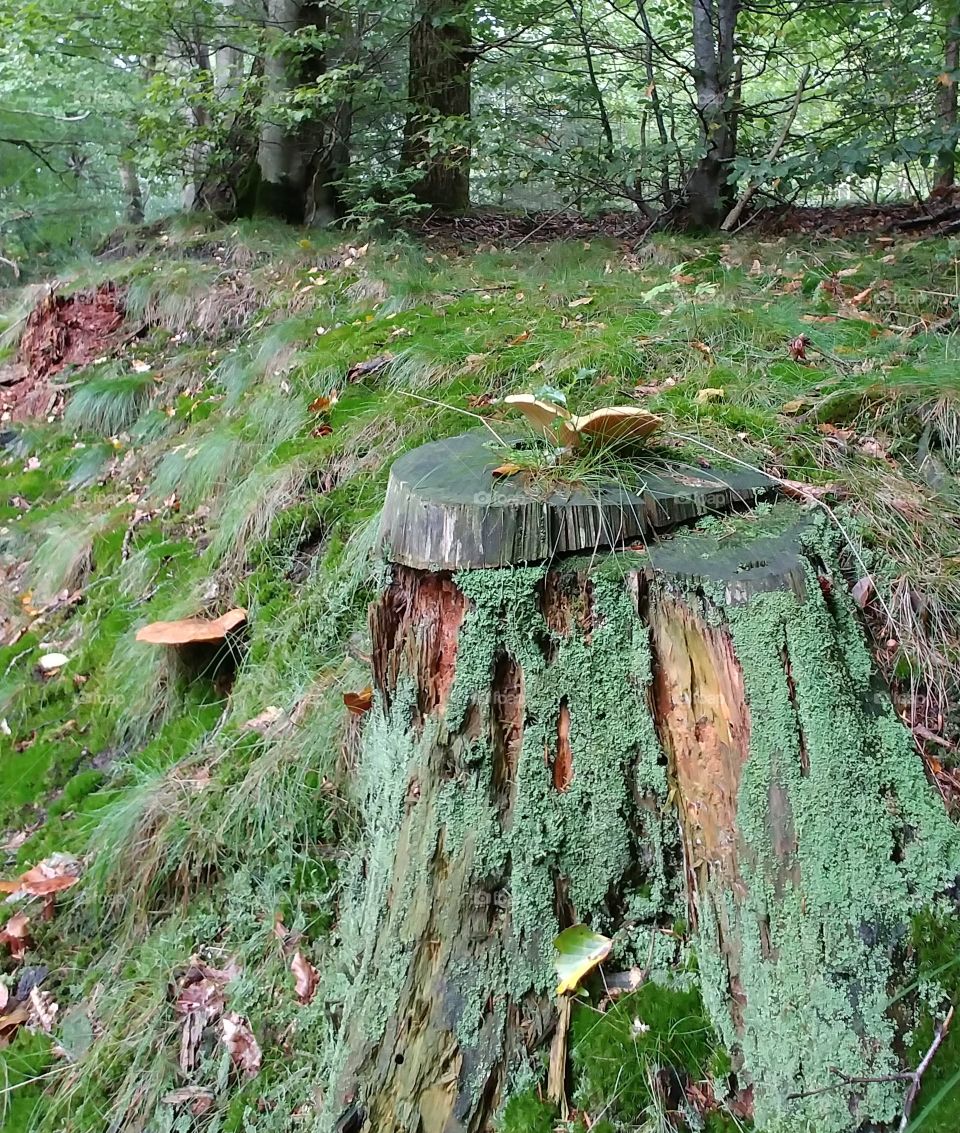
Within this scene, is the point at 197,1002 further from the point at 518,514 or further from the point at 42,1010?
the point at 518,514

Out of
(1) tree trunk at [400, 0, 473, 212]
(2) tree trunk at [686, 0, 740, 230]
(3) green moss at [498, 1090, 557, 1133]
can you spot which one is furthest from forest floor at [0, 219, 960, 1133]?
(1) tree trunk at [400, 0, 473, 212]

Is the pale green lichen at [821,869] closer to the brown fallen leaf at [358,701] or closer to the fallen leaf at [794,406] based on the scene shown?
the brown fallen leaf at [358,701]

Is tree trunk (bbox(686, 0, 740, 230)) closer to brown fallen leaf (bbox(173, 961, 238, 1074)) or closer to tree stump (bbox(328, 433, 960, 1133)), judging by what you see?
tree stump (bbox(328, 433, 960, 1133))

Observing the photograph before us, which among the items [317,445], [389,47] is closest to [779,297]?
[317,445]

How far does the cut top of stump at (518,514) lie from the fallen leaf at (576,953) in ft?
2.61

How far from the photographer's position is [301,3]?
689 cm

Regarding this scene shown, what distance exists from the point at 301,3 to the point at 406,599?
7016 millimetres

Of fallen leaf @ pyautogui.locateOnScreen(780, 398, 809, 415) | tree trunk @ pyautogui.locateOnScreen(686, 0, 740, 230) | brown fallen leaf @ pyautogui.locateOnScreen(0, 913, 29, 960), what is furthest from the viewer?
tree trunk @ pyautogui.locateOnScreen(686, 0, 740, 230)

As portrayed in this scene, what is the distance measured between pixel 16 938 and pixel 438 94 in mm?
7633

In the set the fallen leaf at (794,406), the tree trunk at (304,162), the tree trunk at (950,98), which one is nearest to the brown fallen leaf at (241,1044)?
the fallen leaf at (794,406)

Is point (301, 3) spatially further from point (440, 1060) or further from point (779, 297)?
point (440, 1060)

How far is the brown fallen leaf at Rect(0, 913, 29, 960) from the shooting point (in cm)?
269

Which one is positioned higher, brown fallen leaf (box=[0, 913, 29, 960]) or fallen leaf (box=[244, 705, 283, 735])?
fallen leaf (box=[244, 705, 283, 735])

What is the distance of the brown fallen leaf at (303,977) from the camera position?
84.7 inches
